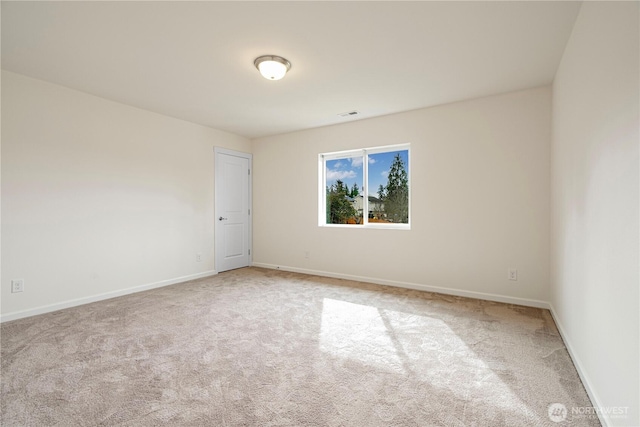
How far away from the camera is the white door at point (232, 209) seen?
16.7ft

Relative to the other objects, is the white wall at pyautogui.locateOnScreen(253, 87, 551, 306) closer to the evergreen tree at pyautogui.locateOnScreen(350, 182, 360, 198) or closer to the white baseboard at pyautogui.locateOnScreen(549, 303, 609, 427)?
the evergreen tree at pyautogui.locateOnScreen(350, 182, 360, 198)

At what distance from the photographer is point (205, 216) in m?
4.88

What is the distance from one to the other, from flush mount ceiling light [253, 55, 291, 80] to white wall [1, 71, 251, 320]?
7.58 feet

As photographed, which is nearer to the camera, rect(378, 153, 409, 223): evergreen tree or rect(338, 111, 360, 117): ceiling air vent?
rect(338, 111, 360, 117): ceiling air vent

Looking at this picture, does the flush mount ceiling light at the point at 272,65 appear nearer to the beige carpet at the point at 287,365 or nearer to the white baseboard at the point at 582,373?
the beige carpet at the point at 287,365

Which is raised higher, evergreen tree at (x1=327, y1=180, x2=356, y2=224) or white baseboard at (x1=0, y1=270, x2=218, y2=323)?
evergreen tree at (x1=327, y1=180, x2=356, y2=224)

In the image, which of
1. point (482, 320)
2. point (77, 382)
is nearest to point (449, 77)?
point (482, 320)

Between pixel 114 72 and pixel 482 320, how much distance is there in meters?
4.42

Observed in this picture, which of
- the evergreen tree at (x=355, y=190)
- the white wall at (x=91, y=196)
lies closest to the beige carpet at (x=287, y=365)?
the white wall at (x=91, y=196)

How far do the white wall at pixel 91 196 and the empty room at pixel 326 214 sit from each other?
0.02m

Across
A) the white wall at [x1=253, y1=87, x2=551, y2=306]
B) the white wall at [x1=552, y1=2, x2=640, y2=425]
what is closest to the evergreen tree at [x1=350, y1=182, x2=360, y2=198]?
the white wall at [x1=253, y1=87, x2=551, y2=306]

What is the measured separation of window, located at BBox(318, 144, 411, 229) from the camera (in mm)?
4344

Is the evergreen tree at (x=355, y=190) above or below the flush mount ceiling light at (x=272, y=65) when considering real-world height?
below

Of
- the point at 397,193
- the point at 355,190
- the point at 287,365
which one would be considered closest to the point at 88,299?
the point at 287,365
